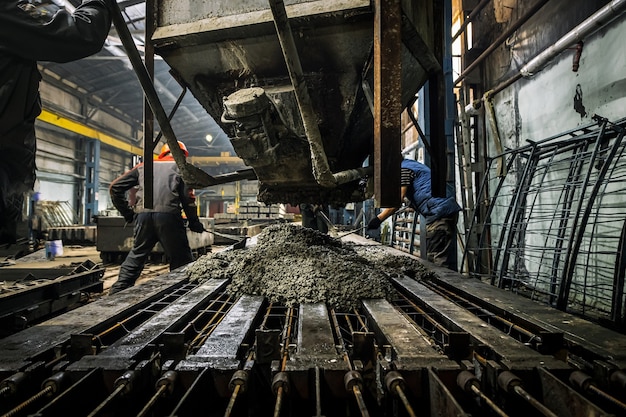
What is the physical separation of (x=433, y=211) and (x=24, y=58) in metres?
3.35

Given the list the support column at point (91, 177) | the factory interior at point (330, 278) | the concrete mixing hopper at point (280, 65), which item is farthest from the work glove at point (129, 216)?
the support column at point (91, 177)

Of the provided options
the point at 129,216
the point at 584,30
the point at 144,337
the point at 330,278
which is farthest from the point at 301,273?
the point at 584,30

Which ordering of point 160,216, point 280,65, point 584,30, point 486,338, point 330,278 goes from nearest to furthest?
point 486,338 → point 330,278 → point 280,65 → point 584,30 → point 160,216

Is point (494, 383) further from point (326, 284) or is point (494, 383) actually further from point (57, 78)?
point (57, 78)

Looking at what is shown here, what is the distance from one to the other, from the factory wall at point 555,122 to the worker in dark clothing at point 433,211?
0.50 meters

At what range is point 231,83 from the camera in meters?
2.25

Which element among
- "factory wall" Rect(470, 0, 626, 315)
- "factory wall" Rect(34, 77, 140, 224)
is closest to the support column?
"factory wall" Rect(34, 77, 140, 224)

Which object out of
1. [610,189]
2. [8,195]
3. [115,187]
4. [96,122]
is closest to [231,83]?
[8,195]

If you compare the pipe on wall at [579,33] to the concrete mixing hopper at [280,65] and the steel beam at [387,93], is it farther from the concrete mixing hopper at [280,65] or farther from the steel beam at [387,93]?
the steel beam at [387,93]

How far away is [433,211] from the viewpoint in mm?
3463

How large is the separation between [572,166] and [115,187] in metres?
4.56

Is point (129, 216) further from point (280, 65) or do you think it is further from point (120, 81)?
point (120, 81)

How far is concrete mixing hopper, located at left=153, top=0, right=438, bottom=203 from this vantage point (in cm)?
179

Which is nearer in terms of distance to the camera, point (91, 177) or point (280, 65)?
point (280, 65)
